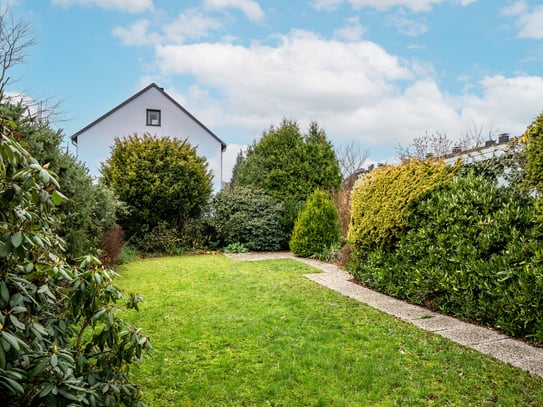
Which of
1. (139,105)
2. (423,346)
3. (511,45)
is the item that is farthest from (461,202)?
(139,105)

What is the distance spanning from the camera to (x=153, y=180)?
12.1 m

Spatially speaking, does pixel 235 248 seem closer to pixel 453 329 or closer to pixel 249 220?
pixel 249 220

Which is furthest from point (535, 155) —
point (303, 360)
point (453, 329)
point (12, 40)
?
point (12, 40)

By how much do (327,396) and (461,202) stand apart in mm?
3550

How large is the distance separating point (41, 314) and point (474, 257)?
4.81 meters

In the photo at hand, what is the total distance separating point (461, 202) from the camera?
205 inches

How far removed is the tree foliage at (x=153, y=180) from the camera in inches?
471

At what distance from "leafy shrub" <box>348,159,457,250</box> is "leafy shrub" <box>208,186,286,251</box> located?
4937mm

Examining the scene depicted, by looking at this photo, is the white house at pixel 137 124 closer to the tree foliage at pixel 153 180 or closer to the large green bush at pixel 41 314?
the tree foliage at pixel 153 180

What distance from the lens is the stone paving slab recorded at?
3.68 meters

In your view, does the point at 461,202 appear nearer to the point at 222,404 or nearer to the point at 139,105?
the point at 222,404

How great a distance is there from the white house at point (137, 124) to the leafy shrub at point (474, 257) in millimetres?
15648

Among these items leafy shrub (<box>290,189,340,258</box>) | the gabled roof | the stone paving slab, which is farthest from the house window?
the stone paving slab

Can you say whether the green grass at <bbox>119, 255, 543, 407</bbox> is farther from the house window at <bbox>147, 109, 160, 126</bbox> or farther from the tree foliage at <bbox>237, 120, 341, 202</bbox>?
the house window at <bbox>147, 109, 160, 126</bbox>
